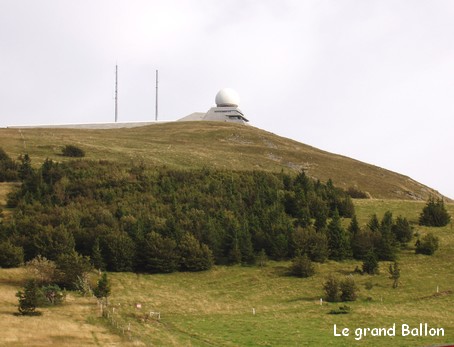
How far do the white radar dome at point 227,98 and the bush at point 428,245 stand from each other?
9522 cm

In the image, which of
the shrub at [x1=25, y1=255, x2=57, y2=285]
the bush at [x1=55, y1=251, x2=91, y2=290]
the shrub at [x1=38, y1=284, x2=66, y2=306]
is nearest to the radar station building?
the shrub at [x1=25, y1=255, x2=57, y2=285]

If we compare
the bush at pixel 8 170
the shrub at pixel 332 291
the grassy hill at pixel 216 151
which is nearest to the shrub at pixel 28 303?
the shrub at pixel 332 291

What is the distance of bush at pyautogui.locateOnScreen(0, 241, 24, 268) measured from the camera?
48.7 m

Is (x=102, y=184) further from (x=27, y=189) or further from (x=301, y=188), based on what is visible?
(x=301, y=188)

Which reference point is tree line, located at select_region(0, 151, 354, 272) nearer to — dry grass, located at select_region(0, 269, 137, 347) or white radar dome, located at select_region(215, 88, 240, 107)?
dry grass, located at select_region(0, 269, 137, 347)

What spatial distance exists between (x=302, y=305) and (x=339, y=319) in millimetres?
5110

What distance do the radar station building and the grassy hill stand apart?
1110 cm

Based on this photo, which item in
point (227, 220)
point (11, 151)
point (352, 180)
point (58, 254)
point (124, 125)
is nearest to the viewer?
point (58, 254)

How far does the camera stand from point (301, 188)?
242ft

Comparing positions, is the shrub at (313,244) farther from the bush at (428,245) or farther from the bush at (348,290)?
the bush at (348,290)

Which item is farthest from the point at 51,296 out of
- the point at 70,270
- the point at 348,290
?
the point at 348,290

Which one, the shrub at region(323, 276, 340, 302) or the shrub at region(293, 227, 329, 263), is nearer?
the shrub at region(323, 276, 340, 302)

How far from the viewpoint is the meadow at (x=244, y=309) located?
3244 centimetres

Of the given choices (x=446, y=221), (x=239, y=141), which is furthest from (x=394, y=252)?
(x=239, y=141)
